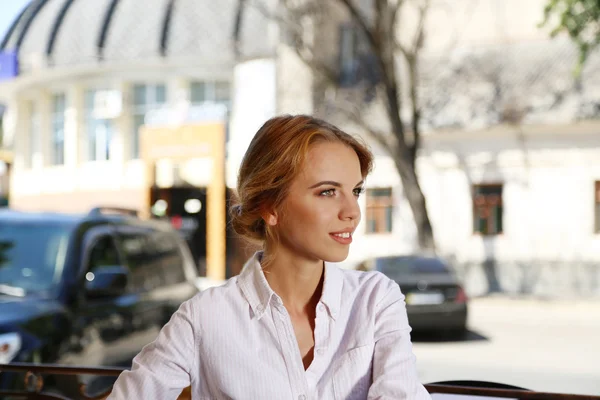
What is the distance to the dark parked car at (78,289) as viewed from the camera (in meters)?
3.62

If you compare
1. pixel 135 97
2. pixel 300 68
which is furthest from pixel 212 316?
pixel 135 97

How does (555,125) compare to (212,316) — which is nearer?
(212,316)

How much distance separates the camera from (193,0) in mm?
25578

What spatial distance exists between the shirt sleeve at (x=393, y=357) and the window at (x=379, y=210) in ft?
59.8

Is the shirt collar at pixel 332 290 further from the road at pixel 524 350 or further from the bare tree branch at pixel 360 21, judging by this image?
the bare tree branch at pixel 360 21

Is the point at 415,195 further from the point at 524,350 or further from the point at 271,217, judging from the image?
the point at 271,217

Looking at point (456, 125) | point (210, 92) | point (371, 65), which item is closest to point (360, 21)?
point (371, 65)

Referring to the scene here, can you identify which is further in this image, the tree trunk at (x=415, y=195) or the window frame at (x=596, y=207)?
the window frame at (x=596, y=207)

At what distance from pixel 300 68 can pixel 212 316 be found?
65.0 ft

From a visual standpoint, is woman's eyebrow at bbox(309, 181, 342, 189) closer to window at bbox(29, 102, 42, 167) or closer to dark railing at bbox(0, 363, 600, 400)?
dark railing at bbox(0, 363, 600, 400)

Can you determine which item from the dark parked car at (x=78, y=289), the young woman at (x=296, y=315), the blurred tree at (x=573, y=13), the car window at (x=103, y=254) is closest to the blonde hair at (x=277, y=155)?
the young woman at (x=296, y=315)

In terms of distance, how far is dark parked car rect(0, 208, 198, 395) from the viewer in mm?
3623

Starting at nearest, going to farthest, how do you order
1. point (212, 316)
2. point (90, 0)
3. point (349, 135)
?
point (212, 316), point (349, 135), point (90, 0)

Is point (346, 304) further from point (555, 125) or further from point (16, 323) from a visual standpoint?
point (555, 125)
